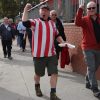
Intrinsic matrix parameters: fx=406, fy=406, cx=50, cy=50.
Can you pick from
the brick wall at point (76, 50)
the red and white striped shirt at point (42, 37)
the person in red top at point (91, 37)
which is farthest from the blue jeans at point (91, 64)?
the brick wall at point (76, 50)

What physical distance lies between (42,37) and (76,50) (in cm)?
310

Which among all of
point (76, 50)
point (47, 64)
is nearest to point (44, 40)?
point (47, 64)

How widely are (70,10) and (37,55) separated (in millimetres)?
4358

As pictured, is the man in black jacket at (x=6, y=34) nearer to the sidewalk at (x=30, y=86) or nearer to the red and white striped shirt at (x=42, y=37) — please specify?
the sidewalk at (x=30, y=86)

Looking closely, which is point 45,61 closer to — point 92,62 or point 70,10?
point 92,62

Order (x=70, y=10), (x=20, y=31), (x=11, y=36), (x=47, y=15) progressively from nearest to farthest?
(x=47, y=15)
(x=70, y=10)
(x=11, y=36)
(x=20, y=31)

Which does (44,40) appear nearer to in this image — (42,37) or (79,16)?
(42,37)

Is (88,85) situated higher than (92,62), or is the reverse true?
(92,62)

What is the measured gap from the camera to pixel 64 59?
11062mm

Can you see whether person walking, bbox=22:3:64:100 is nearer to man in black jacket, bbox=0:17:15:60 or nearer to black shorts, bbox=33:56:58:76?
black shorts, bbox=33:56:58:76

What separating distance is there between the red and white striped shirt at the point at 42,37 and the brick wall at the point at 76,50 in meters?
Answer: 2.58

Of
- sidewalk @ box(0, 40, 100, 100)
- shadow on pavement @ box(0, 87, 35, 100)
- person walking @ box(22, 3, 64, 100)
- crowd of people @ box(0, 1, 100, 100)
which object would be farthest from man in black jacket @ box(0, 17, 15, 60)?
person walking @ box(22, 3, 64, 100)

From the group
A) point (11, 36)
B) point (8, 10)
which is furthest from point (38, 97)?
point (8, 10)

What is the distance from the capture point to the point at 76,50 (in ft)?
35.2
